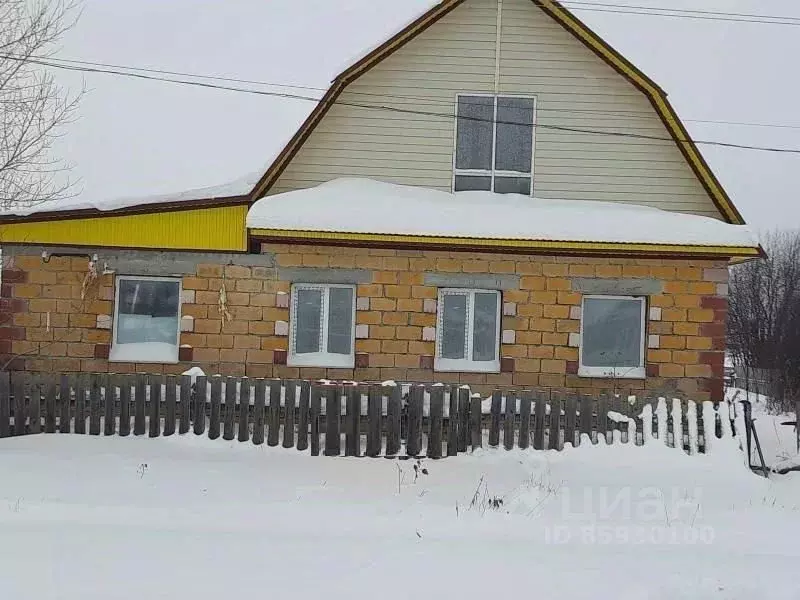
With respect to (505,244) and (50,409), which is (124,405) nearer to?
(50,409)

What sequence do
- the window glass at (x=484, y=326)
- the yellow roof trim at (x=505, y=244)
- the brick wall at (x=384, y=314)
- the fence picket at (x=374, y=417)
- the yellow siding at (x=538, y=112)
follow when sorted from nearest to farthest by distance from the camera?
the fence picket at (x=374, y=417)
the yellow roof trim at (x=505, y=244)
the brick wall at (x=384, y=314)
the window glass at (x=484, y=326)
the yellow siding at (x=538, y=112)

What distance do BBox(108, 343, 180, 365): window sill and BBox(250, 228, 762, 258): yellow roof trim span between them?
2503 mm

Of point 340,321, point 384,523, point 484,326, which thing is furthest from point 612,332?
point 384,523

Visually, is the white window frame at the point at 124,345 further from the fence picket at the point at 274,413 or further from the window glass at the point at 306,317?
the fence picket at the point at 274,413

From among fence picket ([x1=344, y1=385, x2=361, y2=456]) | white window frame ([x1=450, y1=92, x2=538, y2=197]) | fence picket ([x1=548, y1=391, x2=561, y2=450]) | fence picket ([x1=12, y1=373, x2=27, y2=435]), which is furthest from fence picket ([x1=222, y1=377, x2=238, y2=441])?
A: white window frame ([x1=450, y1=92, x2=538, y2=197])

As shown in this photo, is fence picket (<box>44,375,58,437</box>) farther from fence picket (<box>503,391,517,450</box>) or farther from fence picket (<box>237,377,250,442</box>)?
fence picket (<box>503,391,517,450</box>)

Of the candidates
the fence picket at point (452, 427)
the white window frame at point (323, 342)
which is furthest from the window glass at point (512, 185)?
the fence picket at point (452, 427)

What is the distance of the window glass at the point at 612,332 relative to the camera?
10586 mm

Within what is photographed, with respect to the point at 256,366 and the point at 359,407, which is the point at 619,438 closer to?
the point at 359,407

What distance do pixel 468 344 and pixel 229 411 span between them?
162 inches

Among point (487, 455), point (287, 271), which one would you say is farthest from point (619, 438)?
point (287, 271)

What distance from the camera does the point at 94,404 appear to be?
8.29 metres

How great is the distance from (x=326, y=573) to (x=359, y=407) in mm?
3587

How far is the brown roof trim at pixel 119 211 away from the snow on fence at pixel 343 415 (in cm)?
272
